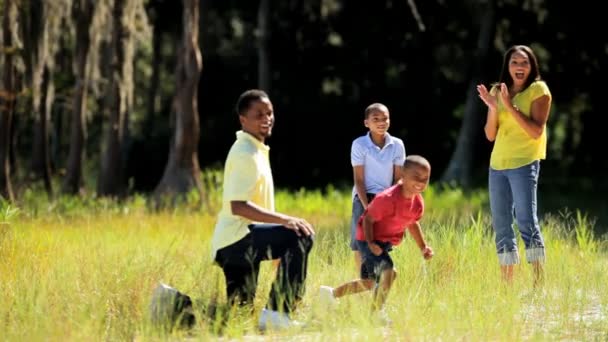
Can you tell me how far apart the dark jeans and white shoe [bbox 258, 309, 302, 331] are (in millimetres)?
46

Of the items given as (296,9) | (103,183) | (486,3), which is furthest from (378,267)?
(296,9)

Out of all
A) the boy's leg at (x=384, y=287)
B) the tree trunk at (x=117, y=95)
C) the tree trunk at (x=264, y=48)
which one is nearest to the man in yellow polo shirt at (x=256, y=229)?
the boy's leg at (x=384, y=287)

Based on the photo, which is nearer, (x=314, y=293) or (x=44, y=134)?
(x=314, y=293)

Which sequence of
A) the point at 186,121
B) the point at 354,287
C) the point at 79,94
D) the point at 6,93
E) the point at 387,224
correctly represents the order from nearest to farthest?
the point at 387,224, the point at 354,287, the point at 6,93, the point at 186,121, the point at 79,94

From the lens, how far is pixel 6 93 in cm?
1733

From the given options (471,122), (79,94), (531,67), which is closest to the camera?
(531,67)

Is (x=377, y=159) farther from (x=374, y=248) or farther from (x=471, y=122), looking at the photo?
(x=471, y=122)

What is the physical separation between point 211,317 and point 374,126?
1.92 meters

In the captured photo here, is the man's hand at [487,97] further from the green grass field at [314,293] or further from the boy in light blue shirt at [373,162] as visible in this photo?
the green grass field at [314,293]

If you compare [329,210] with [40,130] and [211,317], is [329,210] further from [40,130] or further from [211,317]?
[211,317]

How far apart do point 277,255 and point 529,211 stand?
7.50ft

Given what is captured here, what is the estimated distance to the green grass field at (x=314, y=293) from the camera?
7059mm

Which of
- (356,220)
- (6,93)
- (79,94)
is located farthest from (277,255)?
(79,94)

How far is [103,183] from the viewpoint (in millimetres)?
21688
